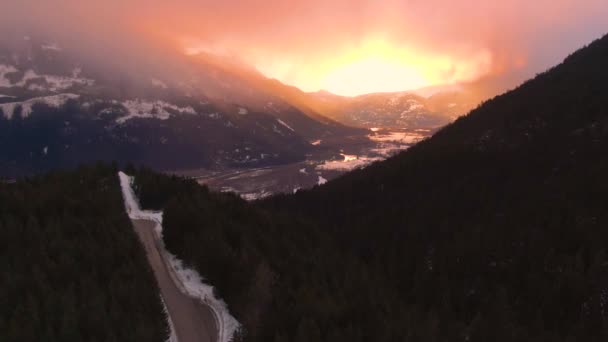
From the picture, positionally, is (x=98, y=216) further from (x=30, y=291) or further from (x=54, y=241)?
(x=30, y=291)

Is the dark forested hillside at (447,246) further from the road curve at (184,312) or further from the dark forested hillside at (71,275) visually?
the dark forested hillside at (71,275)

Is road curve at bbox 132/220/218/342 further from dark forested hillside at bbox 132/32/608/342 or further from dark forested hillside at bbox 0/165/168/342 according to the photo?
dark forested hillside at bbox 132/32/608/342

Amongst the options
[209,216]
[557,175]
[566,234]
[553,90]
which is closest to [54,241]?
[209,216]

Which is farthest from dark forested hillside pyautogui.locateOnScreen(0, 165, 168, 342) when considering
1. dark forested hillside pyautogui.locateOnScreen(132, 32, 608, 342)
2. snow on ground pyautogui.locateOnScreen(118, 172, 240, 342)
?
dark forested hillside pyautogui.locateOnScreen(132, 32, 608, 342)

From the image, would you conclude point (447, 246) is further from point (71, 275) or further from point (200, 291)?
point (71, 275)

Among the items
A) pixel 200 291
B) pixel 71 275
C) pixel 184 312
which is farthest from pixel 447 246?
pixel 71 275

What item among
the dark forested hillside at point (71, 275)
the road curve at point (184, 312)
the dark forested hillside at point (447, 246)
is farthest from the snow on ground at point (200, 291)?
the dark forested hillside at point (71, 275)
